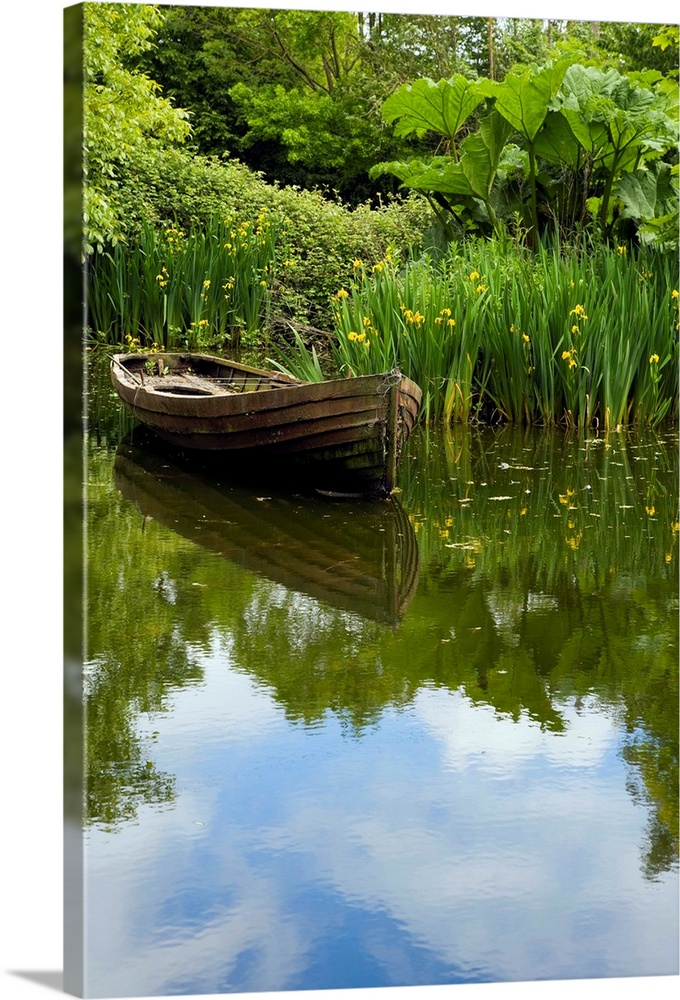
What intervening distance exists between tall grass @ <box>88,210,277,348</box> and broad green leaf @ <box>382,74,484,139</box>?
677 mm

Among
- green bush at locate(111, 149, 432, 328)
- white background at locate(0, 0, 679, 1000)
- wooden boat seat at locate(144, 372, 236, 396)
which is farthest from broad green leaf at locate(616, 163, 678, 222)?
white background at locate(0, 0, 679, 1000)

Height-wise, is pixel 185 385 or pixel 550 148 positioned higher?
pixel 550 148

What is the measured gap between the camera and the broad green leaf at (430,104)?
14.6ft

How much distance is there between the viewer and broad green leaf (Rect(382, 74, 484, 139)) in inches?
175

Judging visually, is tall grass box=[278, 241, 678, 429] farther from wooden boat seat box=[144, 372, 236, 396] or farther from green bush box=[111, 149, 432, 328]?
wooden boat seat box=[144, 372, 236, 396]

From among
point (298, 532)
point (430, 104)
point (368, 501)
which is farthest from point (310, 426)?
point (430, 104)

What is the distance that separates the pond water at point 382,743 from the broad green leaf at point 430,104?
1576mm

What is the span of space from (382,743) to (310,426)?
268 centimetres

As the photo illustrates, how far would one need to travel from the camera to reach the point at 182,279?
5473mm

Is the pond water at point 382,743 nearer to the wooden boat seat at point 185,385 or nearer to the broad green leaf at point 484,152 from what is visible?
the wooden boat seat at point 185,385

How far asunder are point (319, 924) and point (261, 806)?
0.44m
